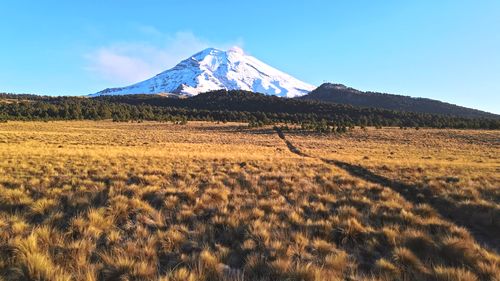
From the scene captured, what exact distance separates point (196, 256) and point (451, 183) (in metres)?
10.6

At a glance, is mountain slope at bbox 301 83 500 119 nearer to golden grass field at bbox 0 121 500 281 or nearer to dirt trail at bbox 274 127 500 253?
dirt trail at bbox 274 127 500 253

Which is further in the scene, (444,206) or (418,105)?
(418,105)

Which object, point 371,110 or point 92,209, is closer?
point 92,209

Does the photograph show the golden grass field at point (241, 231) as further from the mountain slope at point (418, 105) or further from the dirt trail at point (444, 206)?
the mountain slope at point (418, 105)

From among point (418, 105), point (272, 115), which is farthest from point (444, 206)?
point (418, 105)

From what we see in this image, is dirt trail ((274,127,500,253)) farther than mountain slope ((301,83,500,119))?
No

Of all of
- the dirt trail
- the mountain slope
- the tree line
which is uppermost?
the mountain slope

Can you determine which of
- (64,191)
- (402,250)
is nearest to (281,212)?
(402,250)

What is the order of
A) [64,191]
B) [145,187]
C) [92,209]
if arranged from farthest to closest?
[145,187] < [64,191] < [92,209]

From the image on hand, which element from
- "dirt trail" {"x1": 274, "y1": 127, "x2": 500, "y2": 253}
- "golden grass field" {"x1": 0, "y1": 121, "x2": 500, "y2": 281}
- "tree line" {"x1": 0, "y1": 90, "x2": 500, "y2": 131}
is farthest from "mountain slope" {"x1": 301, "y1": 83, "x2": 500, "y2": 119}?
"golden grass field" {"x1": 0, "y1": 121, "x2": 500, "y2": 281}

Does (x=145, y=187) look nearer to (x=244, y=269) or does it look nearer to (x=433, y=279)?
(x=244, y=269)

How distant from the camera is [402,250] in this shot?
5438 millimetres

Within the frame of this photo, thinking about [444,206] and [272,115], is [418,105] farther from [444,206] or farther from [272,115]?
[444,206]

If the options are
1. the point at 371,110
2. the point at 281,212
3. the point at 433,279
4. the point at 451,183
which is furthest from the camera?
the point at 371,110
